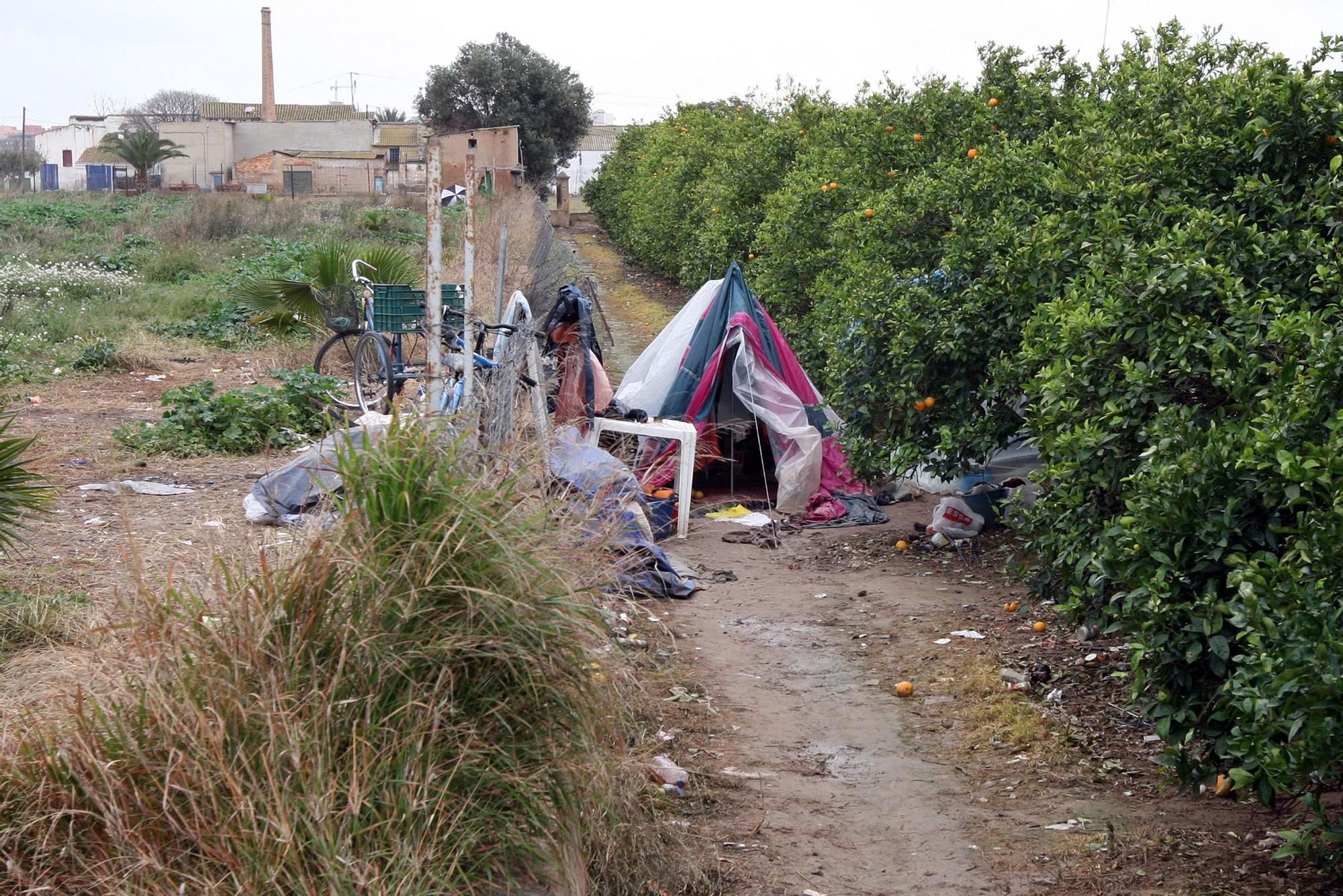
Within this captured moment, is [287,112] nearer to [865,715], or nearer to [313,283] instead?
[313,283]

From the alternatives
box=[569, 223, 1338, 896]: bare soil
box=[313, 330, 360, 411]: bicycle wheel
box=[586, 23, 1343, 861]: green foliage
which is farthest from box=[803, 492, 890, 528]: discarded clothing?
box=[313, 330, 360, 411]: bicycle wheel

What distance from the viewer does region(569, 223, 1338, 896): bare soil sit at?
11.9 ft

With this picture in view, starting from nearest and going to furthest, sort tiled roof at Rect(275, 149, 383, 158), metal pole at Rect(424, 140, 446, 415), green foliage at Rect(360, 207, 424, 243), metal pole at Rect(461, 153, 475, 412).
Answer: metal pole at Rect(424, 140, 446, 415) < metal pole at Rect(461, 153, 475, 412) < green foliage at Rect(360, 207, 424, 243) < tiled roof at Rect(275, 149, 383, 158)

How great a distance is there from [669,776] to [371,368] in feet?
21.5

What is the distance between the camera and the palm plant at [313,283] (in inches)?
488

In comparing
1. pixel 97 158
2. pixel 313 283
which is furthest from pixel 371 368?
pixel 97 158

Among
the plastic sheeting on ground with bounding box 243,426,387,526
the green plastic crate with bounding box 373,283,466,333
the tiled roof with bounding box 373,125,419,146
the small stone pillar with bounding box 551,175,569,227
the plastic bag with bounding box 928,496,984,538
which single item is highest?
the tiled roof with bounding box 373,125,419,146

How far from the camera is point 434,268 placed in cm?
466

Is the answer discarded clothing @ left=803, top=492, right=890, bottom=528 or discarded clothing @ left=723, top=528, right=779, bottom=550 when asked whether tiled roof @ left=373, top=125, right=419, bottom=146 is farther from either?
discarded clothing @ left=723, top=528, right=779, bottom=550

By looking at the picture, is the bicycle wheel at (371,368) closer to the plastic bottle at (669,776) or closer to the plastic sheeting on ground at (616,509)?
the plastic sheeting on ground at (616,509)

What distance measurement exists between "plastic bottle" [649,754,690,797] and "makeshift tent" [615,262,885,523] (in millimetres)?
4331

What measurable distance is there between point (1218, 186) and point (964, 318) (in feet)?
6.87

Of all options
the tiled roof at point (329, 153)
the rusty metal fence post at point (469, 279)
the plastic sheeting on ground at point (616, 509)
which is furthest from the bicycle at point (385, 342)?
the tiled roof at point (329, 153)

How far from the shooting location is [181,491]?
7.34 metres
